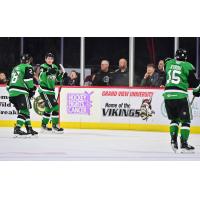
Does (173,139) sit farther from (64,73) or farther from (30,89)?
(64,73)

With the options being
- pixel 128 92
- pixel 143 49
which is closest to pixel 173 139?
pixel 128 92

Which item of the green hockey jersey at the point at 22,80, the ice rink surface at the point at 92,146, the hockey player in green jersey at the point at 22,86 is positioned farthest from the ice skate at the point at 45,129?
the green hockey jersey at the point at 22,80

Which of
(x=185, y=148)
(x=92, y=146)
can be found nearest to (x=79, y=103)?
(x=92, y=146)

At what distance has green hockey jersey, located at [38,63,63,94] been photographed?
12469 millimetres

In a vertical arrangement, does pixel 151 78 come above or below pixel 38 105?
above

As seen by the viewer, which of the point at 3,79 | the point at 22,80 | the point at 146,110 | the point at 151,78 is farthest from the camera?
the point at 3,79

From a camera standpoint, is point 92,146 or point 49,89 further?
point 49,89

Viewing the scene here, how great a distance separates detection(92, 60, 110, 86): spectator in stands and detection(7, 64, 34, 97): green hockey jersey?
1.89m

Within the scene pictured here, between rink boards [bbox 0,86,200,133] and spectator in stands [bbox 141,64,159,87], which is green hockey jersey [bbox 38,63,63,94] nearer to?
rink boards [bbox 0,86,200,133]

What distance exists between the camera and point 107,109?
13.0m

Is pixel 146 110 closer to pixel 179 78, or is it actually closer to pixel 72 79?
pixel 72 79

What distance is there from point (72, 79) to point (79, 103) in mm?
535

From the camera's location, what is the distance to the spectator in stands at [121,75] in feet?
44.1

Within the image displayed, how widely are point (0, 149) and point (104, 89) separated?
2973 millimetres
